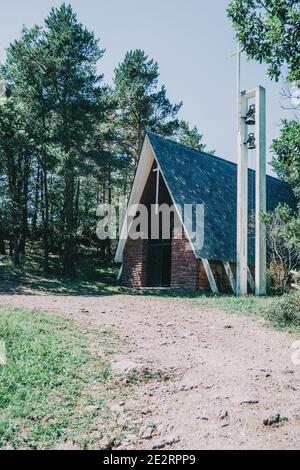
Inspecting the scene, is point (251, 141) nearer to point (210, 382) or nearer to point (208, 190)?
point (208, 190)

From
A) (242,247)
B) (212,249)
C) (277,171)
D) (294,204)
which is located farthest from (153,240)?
(277,171)

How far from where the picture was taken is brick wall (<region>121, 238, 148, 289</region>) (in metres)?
19.2

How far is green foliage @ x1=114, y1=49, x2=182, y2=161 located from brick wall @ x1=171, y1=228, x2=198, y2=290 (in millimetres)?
14694

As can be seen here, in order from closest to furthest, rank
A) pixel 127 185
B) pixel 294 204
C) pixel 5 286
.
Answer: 1. pixel 5 286
2. pixel 294 204
3. pixel 127 185

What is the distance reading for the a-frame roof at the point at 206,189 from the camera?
16766mm

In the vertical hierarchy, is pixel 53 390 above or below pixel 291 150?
below

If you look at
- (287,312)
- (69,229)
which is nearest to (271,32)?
(287,312)

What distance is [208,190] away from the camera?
62.8 feet

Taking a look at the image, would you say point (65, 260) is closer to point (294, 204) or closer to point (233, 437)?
point (294, 204)

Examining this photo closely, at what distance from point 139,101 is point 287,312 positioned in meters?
24.3

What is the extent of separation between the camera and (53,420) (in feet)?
15.4

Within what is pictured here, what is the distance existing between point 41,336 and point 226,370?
3.41m

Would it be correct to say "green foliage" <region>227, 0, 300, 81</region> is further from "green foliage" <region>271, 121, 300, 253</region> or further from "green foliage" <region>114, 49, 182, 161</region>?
"green foliage" <region>114, 49, 182, 161</region>

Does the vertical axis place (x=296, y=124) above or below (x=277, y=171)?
below
